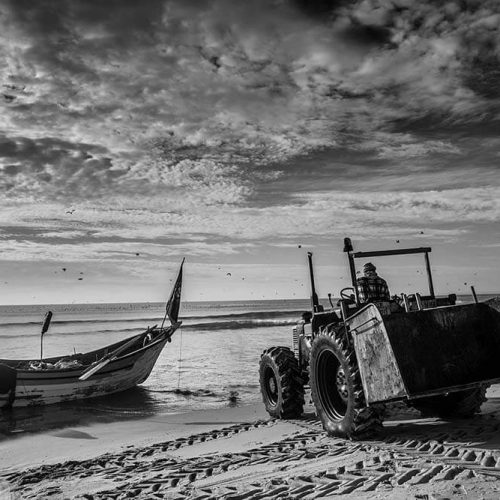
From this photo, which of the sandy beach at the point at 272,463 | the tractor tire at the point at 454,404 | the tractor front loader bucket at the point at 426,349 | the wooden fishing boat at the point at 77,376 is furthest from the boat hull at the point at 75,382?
the tractor front loader bucket at the point at 426,349

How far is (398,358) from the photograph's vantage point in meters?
4.95

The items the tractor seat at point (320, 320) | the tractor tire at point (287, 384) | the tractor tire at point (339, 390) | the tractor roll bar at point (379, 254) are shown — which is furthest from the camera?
the tractor tire at point (287, 384)

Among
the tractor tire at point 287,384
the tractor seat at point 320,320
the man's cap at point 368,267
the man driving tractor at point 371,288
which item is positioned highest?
the man's cap at point 368,267

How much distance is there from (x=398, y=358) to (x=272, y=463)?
1879mm

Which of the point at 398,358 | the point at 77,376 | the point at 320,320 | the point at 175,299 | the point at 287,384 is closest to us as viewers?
the point at 398,358

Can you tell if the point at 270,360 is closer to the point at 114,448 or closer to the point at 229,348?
the point at 114,448

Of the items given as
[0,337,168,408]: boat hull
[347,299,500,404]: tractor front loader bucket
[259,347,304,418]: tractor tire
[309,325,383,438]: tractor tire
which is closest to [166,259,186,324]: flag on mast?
[0,337,168,408]: boat hull

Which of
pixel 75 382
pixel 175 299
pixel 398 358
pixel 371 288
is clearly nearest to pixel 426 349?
pixel 398 358

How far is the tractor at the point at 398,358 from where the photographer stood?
500 centimetres

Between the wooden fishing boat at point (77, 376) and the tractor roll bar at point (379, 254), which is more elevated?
the tractor roll bar at point (379, 254)

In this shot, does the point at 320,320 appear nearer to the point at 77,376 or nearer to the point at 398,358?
the point at 398,358

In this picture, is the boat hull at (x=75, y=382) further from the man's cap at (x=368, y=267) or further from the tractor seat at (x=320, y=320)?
the man's cap at (x=368, y=267)

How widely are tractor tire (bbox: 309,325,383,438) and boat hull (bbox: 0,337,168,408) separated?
772 cm

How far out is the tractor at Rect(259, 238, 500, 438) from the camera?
197 inches
